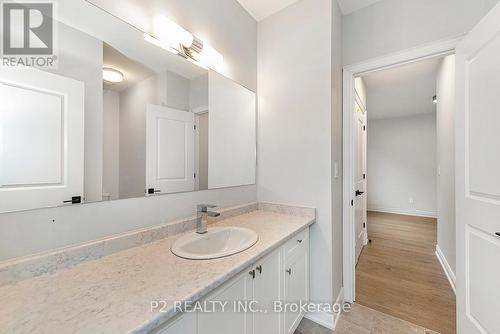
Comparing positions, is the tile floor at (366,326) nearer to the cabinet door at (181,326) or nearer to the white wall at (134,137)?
the cabinet door at (181,326)

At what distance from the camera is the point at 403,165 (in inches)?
197

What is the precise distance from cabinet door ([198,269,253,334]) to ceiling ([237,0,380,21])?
6.54 feet

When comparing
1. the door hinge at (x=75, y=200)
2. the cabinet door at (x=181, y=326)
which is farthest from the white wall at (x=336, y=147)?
the door hinge at (x=75, y=200)

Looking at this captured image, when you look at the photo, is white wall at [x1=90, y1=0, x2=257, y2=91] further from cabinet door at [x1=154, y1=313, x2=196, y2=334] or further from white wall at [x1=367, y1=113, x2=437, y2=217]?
white wall at [x1=367, y1=113, x2=437, y2=217]

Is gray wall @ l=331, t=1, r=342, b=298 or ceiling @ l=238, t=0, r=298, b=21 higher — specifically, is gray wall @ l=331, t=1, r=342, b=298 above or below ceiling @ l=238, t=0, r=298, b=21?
below

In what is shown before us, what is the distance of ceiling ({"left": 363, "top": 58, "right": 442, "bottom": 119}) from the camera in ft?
8.82

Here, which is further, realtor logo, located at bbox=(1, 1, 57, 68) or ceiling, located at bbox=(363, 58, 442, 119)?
ceiling, located at bbox=(363, 58, 442, 119)

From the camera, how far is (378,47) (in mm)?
1672

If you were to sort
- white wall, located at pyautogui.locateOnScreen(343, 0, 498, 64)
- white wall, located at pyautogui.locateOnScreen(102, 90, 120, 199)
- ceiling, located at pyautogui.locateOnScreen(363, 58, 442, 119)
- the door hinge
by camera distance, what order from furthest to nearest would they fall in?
ceiling, located at pyautogui.locateOnScreen(363, 58, 442, 119)
white wall, located at pyautogui.locateOnScreen(343, 0, 498, 64)
white wall, located at pyautogui.locateOnScreen(102, 90, 120, 199)
the door hinge

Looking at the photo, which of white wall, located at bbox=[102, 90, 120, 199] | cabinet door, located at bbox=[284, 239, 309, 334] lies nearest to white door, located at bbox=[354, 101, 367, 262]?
cabinet door, located at bbox=[284, 239, 309, 334]

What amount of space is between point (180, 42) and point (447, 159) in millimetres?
2892

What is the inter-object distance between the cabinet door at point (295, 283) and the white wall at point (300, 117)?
0.14 m

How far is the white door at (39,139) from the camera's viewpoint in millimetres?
715

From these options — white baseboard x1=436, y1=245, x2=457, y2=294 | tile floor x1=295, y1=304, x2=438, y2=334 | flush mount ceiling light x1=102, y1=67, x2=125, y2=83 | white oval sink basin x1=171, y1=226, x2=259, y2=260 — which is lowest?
tile floor x1=295, y1=304, x2=438, y2=334
